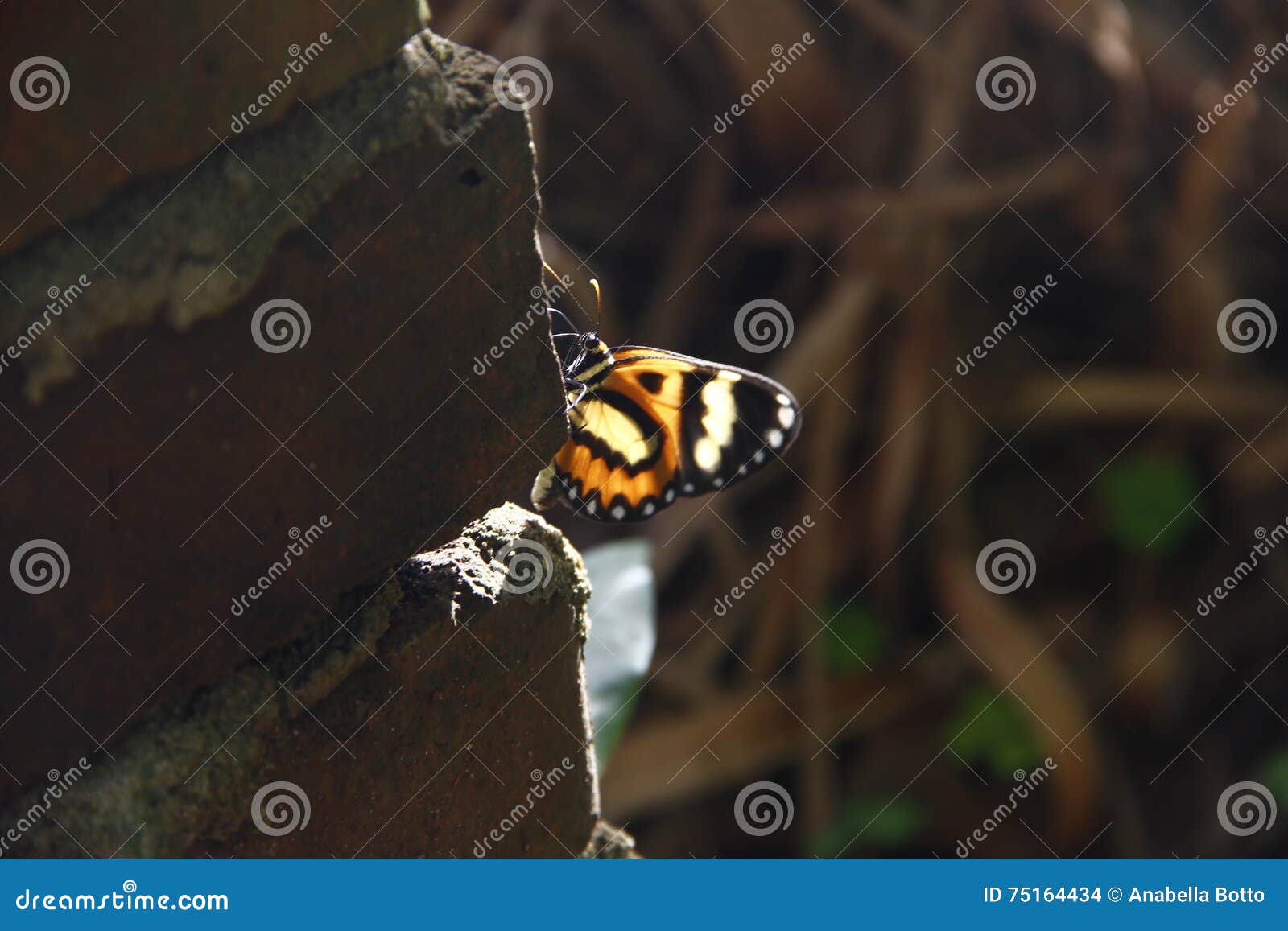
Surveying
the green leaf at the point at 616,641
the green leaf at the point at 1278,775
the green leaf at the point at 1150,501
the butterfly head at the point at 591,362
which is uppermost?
the green leaf at the point at 1150,501

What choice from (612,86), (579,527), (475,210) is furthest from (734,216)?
(475,210)

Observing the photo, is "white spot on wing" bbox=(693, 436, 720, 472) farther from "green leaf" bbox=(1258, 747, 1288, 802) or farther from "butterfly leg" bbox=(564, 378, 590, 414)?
"green leaf" bbox=(1258, 747, 1288, 802)

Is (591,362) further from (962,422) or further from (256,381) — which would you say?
(962,422)

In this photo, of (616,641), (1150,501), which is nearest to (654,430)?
(616,641)

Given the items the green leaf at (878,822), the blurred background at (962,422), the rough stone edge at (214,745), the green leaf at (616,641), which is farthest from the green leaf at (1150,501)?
the rough stone edge at (214,745)

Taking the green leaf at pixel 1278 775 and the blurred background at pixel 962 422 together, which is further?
the blurred background at pixel 962 422

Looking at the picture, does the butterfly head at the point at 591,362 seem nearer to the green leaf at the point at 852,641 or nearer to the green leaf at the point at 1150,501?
the green leaf at the point at 852,641

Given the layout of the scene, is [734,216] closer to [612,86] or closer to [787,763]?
[612,86]
